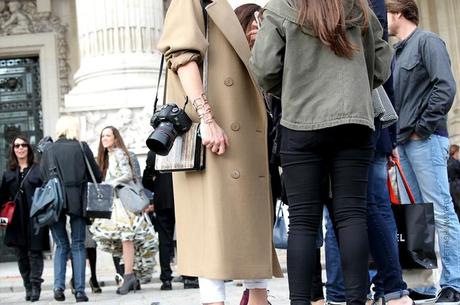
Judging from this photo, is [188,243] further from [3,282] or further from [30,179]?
[3,282]

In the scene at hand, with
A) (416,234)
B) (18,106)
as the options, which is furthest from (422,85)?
(18,106)

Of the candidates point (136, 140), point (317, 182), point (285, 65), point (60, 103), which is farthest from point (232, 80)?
point (60, 103)

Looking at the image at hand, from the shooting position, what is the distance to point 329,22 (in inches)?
143

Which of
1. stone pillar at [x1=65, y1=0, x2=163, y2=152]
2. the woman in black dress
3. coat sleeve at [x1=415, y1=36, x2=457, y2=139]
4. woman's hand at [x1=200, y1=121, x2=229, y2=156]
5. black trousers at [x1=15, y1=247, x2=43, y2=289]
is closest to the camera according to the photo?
woman's hand at [x1=200, y1=121, x2=229, y2=156]

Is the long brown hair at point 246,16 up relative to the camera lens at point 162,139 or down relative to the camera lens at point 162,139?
up

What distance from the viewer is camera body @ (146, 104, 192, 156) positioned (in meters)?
3.83

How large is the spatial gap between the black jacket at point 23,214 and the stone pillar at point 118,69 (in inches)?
94.2

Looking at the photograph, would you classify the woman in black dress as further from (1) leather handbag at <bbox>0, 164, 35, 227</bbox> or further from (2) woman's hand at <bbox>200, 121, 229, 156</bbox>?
(2) woman's hand at <bbox>200, 121, 229, 156</bbox>

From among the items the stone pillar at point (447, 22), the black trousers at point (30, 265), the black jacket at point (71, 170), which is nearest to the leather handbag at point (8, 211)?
the black trousers at point (30, 265)

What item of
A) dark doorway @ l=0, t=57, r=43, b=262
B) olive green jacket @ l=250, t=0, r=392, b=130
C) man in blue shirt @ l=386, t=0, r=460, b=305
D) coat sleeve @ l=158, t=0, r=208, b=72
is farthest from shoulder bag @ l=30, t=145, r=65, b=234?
dark doorway @ l=0, t=57, r=43, b=262

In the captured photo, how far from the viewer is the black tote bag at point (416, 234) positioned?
4.82 metres

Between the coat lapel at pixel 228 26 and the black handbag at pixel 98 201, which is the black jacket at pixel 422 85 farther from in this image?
the black handbag at pixel 98 201

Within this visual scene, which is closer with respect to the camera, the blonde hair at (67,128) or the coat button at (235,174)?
the coat button at (235,174)

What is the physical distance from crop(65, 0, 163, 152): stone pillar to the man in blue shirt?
6054mm
